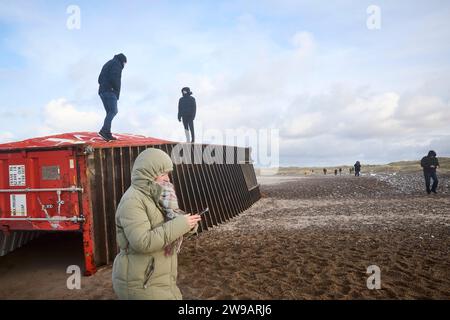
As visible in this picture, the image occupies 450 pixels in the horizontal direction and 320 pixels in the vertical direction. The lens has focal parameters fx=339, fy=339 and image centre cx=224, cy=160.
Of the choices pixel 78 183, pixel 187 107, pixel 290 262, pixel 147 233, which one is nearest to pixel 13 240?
pixel 78 183

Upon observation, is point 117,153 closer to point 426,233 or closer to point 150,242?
point 150,242

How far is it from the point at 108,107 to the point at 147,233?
6.75 meters

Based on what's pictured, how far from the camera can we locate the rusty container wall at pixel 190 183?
22.8 feet

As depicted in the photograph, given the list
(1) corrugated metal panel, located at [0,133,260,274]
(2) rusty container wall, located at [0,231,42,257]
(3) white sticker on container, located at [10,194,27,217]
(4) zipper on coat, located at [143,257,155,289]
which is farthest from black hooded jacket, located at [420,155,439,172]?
(4) zipper on coat, located at [143,257,155,289]

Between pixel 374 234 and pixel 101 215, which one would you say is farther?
pixel 374 234

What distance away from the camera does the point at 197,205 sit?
10719 millimetres

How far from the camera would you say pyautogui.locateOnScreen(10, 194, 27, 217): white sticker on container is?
6.78 meters

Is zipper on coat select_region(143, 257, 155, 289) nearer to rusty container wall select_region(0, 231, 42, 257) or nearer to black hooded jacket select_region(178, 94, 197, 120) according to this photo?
rusty container wall select_region(0, 231, 42, 257)

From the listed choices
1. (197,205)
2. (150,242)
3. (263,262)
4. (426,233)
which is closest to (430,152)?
(426,233)

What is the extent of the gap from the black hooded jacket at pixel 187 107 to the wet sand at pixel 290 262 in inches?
184

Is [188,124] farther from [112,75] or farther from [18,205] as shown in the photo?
[18,205]

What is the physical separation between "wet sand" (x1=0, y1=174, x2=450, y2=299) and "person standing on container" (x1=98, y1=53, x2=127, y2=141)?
3170mm

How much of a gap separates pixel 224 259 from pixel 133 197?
16.7 ft

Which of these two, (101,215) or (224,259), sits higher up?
(101,215)
